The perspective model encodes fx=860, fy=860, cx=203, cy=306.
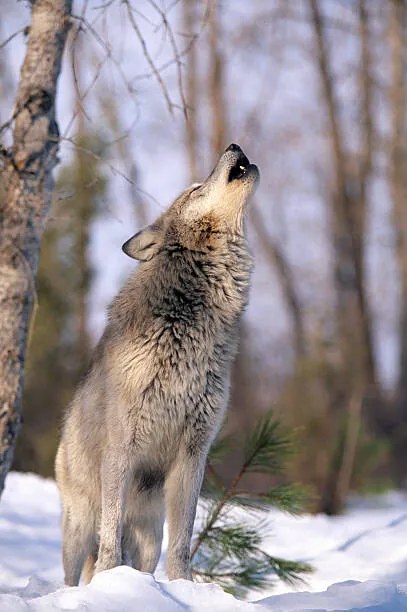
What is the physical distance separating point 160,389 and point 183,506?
2.13ft

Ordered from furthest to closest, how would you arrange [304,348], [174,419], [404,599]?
[304,348], [174,419], [404,599]

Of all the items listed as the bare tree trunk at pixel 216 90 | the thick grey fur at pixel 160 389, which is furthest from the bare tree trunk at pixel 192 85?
the thick grey fur at pixel 160 389

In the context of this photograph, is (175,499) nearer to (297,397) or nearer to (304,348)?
(297,397)

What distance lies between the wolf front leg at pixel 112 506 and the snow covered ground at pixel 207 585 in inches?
16.8

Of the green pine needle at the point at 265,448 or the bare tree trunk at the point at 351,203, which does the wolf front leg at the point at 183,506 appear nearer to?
the green pine needle at the point at 265,448

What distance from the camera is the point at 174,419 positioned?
4.46m

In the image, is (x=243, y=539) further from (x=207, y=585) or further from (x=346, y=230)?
(x=346, y=230)

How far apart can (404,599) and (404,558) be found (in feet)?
8.87

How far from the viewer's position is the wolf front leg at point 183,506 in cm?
450

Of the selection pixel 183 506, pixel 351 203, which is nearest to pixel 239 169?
pixel 183 506

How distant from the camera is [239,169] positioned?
4.93 metres

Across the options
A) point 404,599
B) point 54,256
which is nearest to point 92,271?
point 54,256

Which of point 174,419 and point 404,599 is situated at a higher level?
point 174,419

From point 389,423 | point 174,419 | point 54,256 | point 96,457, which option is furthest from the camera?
point 389,423
